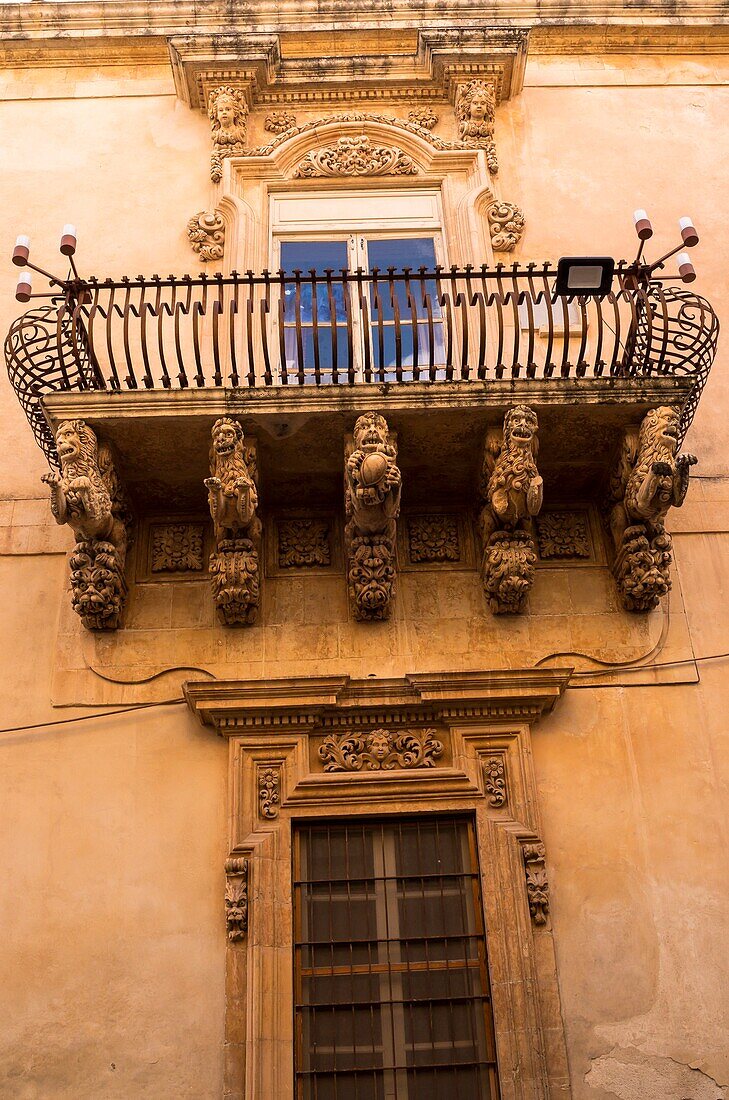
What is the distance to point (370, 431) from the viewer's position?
6.59 m

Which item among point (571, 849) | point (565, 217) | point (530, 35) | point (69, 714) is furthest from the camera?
point (530, 35)

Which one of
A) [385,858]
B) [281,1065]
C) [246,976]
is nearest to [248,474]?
[385,858]

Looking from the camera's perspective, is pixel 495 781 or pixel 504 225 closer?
pixel 495 781

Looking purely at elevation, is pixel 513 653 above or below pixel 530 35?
below

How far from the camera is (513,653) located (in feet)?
22.5

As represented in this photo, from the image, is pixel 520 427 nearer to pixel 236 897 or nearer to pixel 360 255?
pixel 360 255

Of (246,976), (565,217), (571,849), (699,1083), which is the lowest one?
(699,1083)

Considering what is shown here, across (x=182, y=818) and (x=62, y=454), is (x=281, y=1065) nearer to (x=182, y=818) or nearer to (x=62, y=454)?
(x=182, y=818)

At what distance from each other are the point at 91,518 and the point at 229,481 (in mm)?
810

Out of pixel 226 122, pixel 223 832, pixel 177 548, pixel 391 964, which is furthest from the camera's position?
pixel 226 122

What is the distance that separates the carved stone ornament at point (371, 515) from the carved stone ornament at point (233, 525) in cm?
56

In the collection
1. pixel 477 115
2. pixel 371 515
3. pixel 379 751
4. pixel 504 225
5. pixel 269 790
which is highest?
pixel 477 115

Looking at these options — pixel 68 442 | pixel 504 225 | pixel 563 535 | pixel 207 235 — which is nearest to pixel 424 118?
pixel 504 225

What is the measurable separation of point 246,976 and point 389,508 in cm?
261
